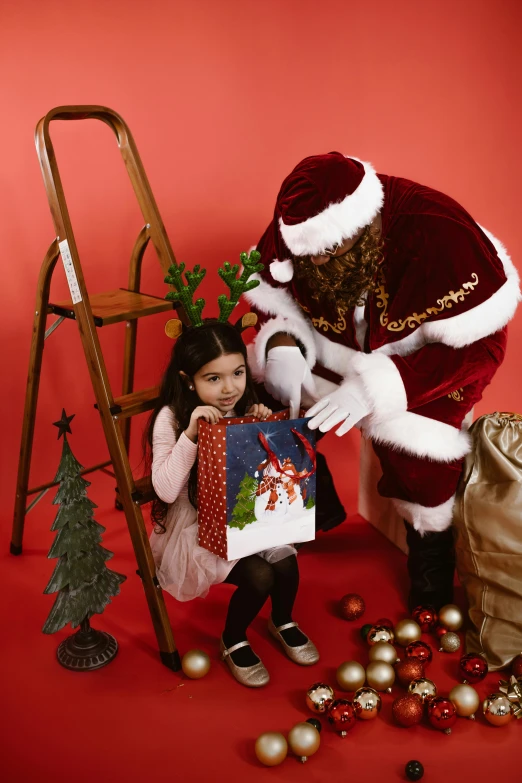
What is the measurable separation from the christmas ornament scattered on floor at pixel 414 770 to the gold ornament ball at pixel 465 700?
0.64ft

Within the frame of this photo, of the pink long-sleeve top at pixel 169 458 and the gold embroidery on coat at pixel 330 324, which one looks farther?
the gold embroidery on coat at pixel 330 324

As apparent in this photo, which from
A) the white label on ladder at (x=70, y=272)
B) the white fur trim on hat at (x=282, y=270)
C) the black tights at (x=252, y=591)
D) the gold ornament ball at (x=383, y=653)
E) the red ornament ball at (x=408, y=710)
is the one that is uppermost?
the white label on ladder at (x=70, y=272)

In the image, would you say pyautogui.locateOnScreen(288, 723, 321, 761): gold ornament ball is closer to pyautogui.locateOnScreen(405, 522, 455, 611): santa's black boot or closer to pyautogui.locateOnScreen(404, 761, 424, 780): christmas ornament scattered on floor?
pyautogui.locateOnScreen(404, 761, 424, 780): christmas ornament scattered on floor

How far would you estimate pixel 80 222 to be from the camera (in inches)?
103

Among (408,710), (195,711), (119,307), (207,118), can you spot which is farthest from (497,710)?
(207,118)

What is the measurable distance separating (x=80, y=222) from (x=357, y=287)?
109cm

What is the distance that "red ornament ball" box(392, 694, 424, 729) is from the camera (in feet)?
5.61

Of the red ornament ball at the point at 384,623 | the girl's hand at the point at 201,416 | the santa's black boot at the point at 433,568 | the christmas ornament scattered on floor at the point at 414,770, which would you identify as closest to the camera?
the christmas ornament scattered on floor at the point at 414,770

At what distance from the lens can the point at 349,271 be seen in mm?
1971

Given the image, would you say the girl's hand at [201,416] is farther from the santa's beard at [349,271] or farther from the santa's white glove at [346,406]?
the santa's beard at [349,271]

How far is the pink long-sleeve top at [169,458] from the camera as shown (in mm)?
1845

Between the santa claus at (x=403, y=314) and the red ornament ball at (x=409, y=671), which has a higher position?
the santa claus at (x=403, y=314)

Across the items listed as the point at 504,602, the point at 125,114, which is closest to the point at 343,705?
the point at 504,602

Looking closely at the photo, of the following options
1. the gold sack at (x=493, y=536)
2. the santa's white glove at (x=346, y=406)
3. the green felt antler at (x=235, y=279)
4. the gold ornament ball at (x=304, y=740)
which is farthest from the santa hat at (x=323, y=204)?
the gold ornament ball at (x=304, y=740)
